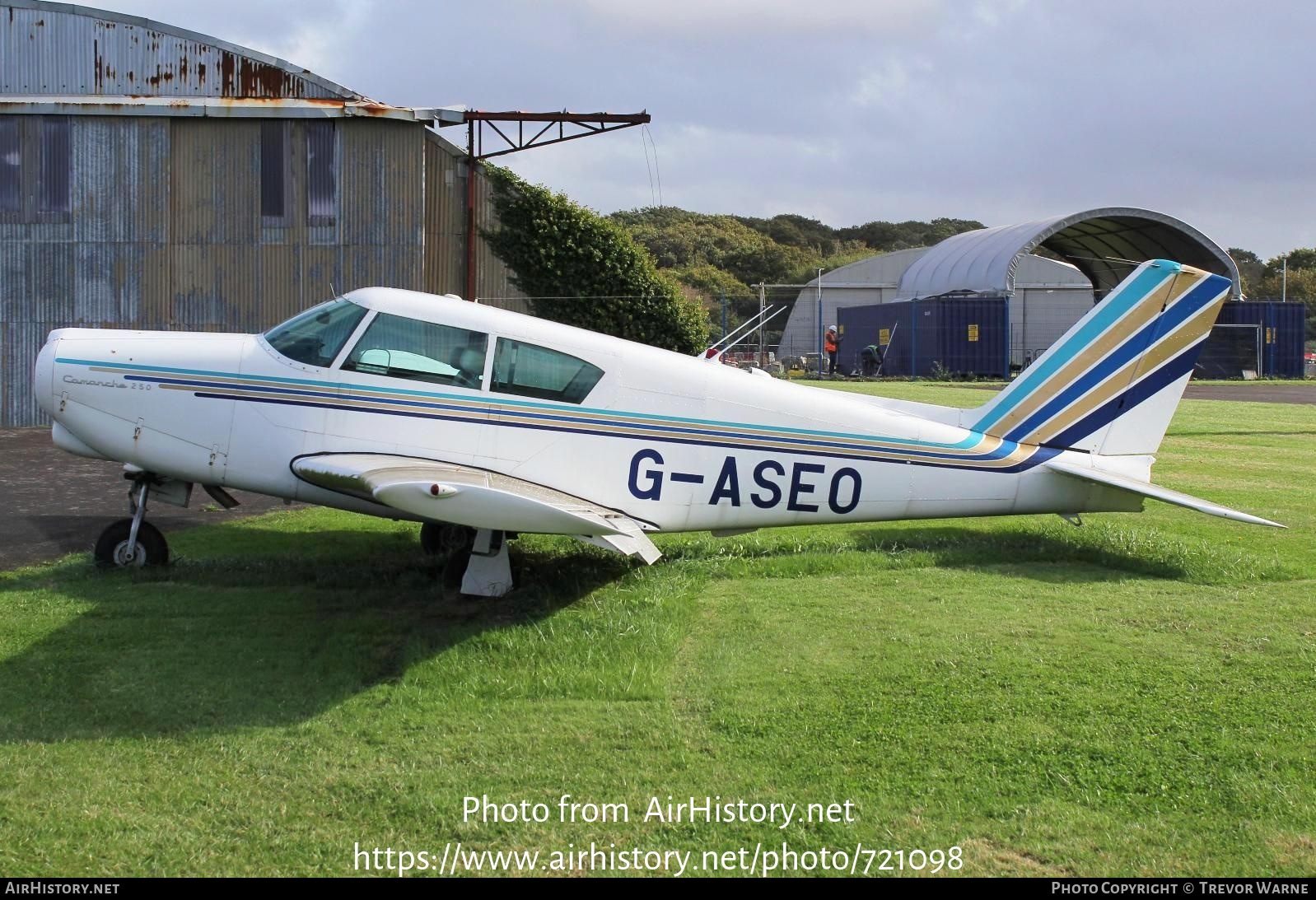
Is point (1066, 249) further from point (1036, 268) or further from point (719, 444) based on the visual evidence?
point (719, 444)

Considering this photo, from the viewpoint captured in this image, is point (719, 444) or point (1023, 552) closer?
point (719, 444)

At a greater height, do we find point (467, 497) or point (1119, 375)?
point (1119, 375)

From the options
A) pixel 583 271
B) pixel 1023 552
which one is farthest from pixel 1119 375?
pixel 583 271

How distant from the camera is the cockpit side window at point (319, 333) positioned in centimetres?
748

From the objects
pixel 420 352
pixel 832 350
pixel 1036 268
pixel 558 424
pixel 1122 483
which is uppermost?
pixel 1036 268

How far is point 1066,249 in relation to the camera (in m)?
43.9

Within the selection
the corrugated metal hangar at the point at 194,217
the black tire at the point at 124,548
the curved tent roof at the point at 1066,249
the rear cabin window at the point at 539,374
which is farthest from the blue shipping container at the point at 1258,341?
the black tire at the point at 124,548

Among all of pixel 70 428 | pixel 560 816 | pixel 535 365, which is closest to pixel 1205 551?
pixel 535 365

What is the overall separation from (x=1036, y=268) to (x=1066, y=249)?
4.50 metres

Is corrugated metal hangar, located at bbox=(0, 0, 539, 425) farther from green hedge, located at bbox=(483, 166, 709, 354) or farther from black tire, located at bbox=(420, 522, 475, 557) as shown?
black tire, located at bbox=(420, 522, 475, 557)

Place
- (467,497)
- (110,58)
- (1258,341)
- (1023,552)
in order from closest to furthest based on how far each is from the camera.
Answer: (467,497) < (1023,552) < (110,58) < (1258,341)

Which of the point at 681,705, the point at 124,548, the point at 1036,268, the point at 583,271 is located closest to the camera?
the point at 681,705

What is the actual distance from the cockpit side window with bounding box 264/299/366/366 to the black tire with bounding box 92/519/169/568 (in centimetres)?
181

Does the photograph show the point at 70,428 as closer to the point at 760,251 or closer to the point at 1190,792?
the point at 1190,792
